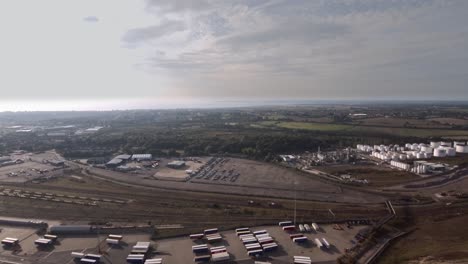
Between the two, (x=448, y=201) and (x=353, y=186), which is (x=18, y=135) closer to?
(x=353, y=186)

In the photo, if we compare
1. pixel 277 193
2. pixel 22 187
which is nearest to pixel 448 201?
pixel 277 193

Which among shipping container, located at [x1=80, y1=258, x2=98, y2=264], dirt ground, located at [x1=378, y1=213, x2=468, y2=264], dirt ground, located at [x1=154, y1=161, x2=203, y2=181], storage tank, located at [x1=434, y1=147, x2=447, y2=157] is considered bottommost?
dirt ground, located at [x1=378, y1=213, x2=468, y2=264]

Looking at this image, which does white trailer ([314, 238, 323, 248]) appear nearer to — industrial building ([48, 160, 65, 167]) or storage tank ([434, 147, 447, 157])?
storage tank ([434, 147, 447, 157])

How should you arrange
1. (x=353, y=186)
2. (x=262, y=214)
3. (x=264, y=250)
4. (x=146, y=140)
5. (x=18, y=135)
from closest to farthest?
(x=264, y=250) < (x=262, y=214) < (x=353, y=186) < (x=146, y=140) < (x=18, y=135)

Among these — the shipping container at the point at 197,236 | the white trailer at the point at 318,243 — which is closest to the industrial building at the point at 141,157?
the shipping container at the point at 197,236

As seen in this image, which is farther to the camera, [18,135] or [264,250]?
[18,135]

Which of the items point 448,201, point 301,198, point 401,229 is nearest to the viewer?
point 401,229

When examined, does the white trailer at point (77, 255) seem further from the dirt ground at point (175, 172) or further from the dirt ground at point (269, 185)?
the dirt ground at point (175, 172)

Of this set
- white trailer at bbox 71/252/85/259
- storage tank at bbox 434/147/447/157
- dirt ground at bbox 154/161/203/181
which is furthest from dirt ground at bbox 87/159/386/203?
storage tank at bbox 434/147/447/157

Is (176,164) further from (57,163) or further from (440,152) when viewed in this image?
(440,152)
